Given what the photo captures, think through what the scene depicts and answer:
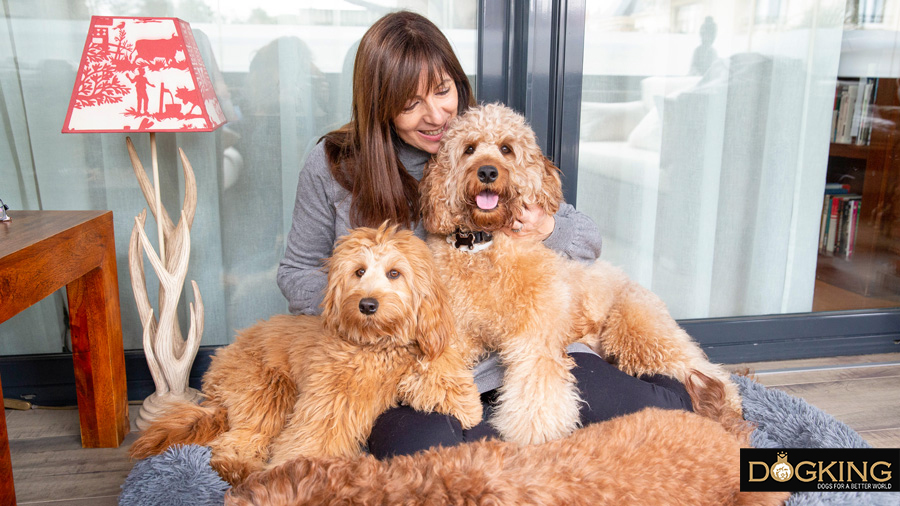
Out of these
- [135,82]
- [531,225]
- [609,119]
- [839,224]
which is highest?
[135,82]

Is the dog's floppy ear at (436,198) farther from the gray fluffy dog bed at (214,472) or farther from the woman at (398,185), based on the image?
the gray fluffy dog bed at (214,472)

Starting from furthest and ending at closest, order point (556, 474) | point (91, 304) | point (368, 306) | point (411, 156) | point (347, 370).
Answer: point (91, 304) < point (411, 156) < point (347, 370) < point (368, 306) < point (556, 474)

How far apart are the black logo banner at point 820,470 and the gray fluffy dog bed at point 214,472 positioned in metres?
0.03

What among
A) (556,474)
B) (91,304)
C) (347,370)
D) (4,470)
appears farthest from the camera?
(91,304)

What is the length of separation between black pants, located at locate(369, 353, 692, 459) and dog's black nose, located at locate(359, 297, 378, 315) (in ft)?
0.98

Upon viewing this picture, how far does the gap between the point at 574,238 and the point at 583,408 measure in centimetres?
52

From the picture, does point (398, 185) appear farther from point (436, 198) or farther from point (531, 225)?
point (531, 225)

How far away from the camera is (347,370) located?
135 centimetres

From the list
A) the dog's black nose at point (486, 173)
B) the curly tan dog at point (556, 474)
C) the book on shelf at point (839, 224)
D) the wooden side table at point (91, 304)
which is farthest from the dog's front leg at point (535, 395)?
the book on shelf at point (839, 224)

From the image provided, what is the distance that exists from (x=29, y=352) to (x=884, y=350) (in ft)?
12.3

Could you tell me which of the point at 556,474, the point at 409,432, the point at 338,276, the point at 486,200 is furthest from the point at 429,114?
the point at 556,474

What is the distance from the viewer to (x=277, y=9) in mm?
2334

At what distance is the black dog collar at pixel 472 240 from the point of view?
5.23 ft

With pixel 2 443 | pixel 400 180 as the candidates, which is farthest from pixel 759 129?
pixel 2 443
